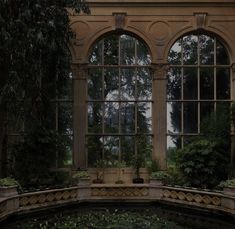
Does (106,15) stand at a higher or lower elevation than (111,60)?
higher

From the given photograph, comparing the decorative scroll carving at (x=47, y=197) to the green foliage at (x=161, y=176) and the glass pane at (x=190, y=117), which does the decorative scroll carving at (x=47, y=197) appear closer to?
the green foliage at (x=161, y=176)

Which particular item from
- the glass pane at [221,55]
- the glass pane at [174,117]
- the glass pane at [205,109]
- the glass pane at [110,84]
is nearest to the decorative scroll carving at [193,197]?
the glass pane at [174,117]

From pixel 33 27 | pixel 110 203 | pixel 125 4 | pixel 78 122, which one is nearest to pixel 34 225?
pixel 110 203

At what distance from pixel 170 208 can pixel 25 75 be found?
7281 millimetres

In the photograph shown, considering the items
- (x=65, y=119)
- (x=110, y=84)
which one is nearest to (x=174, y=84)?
(x=110, y=84)

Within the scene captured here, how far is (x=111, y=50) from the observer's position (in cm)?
2544

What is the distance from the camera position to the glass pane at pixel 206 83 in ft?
82.7

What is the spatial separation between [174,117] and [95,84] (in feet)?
13.2

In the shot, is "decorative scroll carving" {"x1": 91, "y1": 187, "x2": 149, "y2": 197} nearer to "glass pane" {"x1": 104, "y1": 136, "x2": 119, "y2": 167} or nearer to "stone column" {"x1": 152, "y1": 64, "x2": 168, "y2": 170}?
"stone column" {"x1": 152, "y1": 64, "x2": 168, "y2": 170}

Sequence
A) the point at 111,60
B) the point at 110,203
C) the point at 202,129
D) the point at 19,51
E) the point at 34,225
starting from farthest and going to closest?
1. the point at 111,60
2. the point at 202,129
3. the point at 110,203
4. the point at 19,51
5. the point at 34,225

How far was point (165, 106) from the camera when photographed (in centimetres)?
2489

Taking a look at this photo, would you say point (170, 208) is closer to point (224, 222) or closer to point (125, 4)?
→ point (224, 222)

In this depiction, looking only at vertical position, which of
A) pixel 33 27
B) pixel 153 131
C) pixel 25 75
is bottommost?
pixel 153 131

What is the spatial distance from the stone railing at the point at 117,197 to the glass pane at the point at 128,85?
5.50 meters
